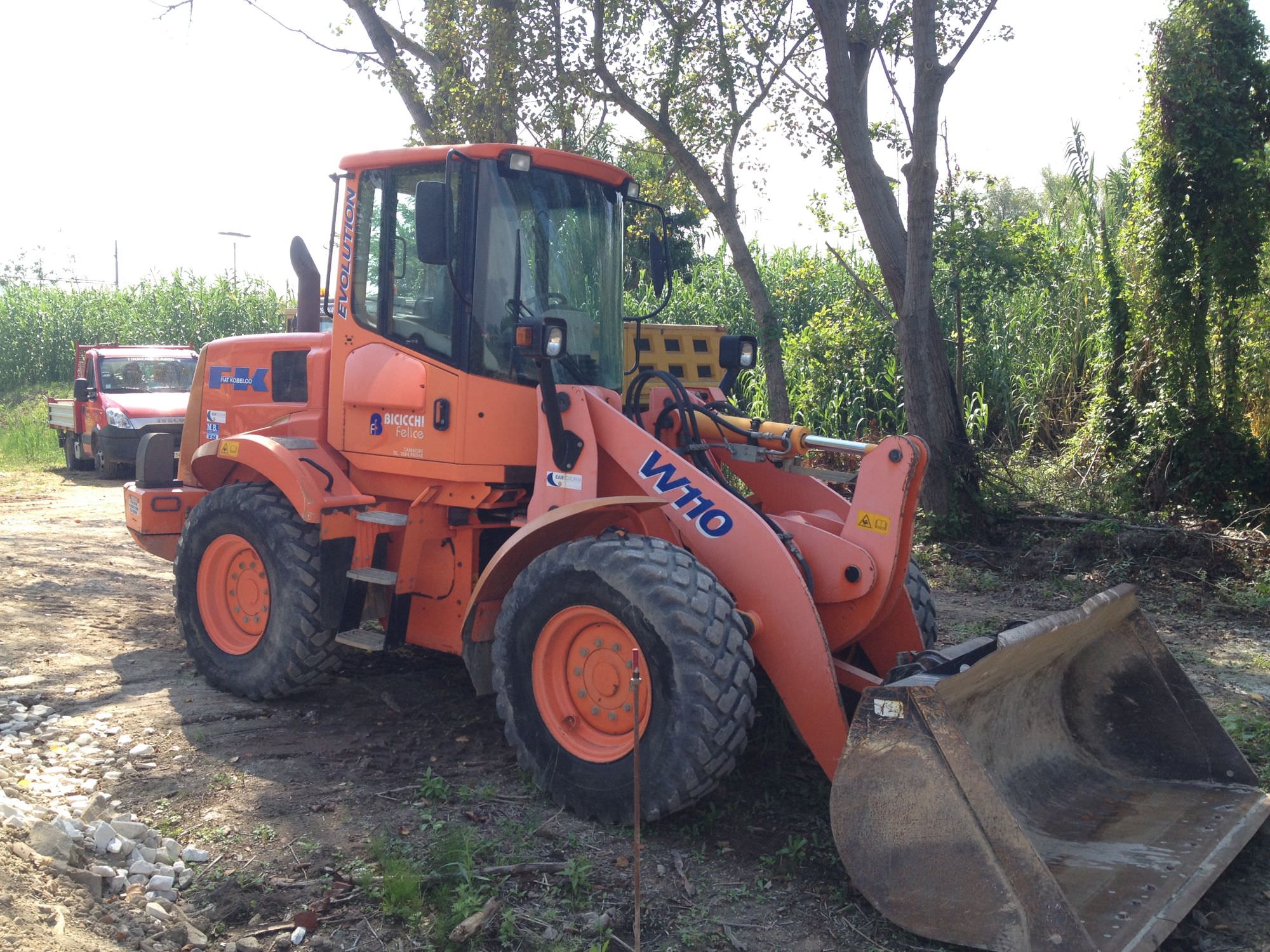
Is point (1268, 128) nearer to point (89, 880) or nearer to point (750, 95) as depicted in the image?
point (750, 95)

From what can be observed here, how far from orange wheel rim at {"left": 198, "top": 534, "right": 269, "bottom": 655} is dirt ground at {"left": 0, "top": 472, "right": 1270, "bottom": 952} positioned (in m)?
0.34

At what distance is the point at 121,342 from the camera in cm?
2609

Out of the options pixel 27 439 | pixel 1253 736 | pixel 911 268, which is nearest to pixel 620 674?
pixel 1253 736

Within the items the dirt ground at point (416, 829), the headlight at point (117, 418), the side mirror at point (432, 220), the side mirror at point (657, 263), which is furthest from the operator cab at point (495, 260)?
the headlight at point (117, 418)

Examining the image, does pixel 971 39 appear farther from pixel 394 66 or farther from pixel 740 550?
pixel 394 66

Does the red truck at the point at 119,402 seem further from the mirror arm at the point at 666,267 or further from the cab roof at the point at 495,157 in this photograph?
the mirror arm at the point at 666,267

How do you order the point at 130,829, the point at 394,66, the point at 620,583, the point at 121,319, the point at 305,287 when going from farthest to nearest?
the point at 121,319, the point at 394,66, the point at 305,287, the point at 620,583, the point at 130,829

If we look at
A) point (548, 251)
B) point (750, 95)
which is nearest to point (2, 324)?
point (750, 95)

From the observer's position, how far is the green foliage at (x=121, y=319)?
25.5 meters

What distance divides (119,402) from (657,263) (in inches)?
491

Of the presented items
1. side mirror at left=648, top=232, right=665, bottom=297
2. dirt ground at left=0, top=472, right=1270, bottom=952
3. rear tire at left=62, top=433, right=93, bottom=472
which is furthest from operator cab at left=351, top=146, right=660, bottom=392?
rear tire at left=62, top=433, right=93, bottom=472

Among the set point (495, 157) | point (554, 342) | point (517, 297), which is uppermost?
point (495, 157)

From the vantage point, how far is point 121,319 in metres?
26.4

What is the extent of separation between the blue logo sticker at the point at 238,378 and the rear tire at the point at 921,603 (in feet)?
12.7
